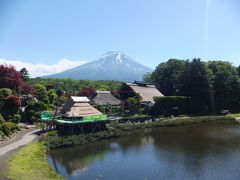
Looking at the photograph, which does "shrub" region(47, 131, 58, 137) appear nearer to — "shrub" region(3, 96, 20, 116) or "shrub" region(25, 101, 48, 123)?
"shrub" region(25, 101, 48, 123)

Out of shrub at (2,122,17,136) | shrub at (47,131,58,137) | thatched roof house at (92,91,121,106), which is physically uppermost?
thatched roof house at (92,91,121,106)

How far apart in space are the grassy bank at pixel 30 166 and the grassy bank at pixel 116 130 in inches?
188

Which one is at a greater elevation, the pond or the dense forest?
the dense forest

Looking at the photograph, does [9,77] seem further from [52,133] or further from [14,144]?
[14,144]

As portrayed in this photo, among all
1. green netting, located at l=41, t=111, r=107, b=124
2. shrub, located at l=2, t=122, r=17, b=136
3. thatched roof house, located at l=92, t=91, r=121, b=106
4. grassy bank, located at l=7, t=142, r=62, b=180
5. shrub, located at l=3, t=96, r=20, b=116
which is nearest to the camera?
grassy bank, located at l=7, t=142, r=62, b=180

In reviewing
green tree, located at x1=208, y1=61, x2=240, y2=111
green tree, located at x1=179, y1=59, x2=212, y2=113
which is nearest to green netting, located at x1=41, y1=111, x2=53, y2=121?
green tree, located at x1=179, y1=59, x2=212, y2=113

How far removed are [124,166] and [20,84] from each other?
29.1 meters

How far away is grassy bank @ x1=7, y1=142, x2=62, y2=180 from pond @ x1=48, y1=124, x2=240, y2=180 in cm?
163

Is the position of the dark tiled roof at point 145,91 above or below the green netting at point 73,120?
above

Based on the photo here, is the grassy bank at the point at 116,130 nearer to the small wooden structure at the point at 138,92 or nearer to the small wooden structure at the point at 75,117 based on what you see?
the small wooden structure at the point at 75,117

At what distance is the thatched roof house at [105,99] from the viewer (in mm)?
62206

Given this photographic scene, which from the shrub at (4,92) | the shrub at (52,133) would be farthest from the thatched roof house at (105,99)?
the shrub at (52,133)

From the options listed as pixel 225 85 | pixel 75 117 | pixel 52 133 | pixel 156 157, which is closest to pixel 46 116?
pixel 75 117

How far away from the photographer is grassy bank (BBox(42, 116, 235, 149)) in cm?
4038
